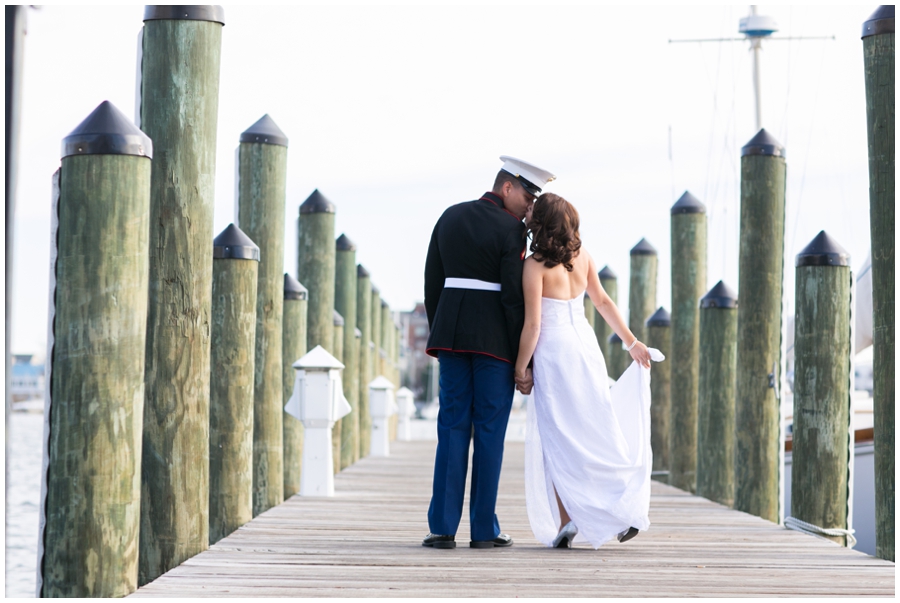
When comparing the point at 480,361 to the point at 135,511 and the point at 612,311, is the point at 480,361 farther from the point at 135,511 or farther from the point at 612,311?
the point at 135,511

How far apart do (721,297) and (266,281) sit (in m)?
3.40

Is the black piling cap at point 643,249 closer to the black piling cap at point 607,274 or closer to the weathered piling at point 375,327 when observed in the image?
the black piling cap at point 607,274

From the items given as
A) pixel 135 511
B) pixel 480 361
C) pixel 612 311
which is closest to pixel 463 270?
pixel 480 361

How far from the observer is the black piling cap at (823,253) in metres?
6.39

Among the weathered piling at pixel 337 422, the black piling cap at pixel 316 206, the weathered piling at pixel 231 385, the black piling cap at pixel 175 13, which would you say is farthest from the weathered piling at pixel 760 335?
the weathered piling at pixel 337 422

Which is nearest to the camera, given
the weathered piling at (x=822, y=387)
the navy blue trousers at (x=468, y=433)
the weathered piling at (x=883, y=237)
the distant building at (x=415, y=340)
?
the weathered piling at (x=883, y=237)

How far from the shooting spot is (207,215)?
521cm

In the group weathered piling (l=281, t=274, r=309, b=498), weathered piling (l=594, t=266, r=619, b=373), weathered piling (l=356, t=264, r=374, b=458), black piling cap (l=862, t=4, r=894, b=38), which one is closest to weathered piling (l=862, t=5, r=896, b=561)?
black piling cap (l=862, t=4, r=894, b=38)

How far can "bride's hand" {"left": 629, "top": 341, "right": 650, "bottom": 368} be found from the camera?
5555 mm

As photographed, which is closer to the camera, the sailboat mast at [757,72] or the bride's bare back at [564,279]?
the bride's bare back at [564,279]

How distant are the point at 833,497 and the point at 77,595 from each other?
4015mm

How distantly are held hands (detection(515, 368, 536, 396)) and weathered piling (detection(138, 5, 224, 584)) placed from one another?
56.5 inches

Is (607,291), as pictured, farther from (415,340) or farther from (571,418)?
(415,340)

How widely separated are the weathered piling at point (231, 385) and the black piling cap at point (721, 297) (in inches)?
149
